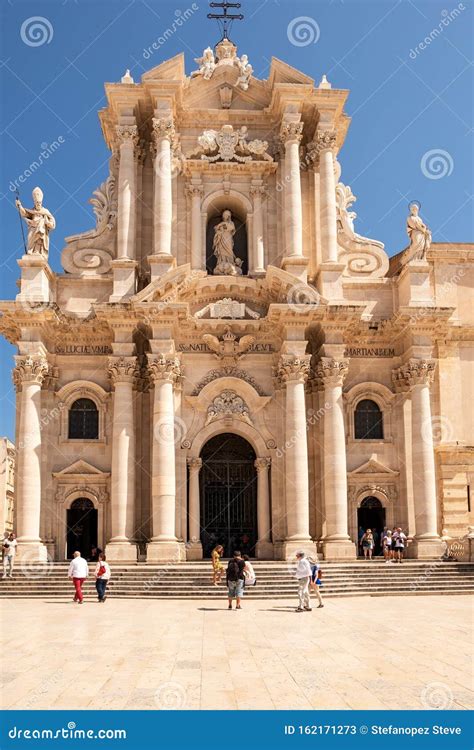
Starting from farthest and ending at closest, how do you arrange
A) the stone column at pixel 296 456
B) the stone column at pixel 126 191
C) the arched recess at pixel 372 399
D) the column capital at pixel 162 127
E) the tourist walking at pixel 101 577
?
the column capital at pixel 162 127 < the arched recess at pixel 372 399 < the stone column at pixel 126 191 < the stone column at pixel 296 456 < the tourist walking at pixel 101 577

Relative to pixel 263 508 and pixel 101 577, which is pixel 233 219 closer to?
pixel 263 508

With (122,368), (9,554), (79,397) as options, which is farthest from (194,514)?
(9,554)

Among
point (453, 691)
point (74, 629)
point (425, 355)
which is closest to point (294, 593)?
point (74, 629)

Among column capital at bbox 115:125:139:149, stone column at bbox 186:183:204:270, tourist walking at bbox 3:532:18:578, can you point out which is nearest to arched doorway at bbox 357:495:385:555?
stone column at bbox 186:183:204:270

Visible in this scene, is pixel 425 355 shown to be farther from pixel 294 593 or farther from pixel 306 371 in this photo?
pixel 294 593

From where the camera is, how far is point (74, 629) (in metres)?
16.2

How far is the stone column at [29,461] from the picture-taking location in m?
27.8

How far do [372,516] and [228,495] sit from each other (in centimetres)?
573

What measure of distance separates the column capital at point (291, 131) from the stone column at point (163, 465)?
10374 millimetres

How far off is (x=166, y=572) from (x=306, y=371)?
8.99m

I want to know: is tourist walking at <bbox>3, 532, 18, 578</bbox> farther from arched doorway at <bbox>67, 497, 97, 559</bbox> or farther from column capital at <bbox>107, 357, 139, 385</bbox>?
column capital at <bbox>107, 357, 139, 385</bbox>

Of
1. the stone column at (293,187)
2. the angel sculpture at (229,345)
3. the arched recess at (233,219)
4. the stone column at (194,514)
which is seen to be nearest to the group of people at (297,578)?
the stone column at (194,514)

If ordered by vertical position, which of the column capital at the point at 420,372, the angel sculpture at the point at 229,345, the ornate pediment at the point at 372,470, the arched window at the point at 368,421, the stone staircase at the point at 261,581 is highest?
the angel sculpture at the point at 229,345

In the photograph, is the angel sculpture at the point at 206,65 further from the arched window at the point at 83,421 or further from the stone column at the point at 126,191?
A: the arched window at the point at 83,421
